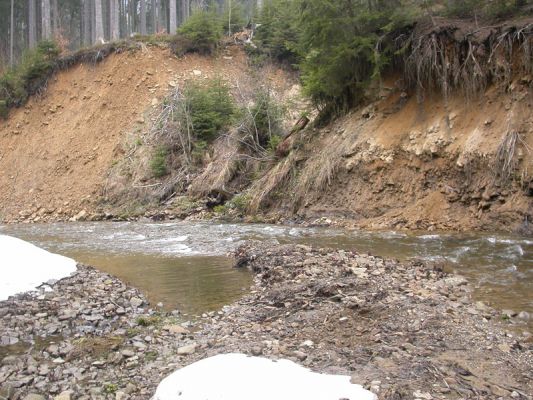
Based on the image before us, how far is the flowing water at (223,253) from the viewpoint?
6.62 m

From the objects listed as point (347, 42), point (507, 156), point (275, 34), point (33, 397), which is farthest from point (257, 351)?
point (275, 34)

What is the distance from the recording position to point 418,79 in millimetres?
12195

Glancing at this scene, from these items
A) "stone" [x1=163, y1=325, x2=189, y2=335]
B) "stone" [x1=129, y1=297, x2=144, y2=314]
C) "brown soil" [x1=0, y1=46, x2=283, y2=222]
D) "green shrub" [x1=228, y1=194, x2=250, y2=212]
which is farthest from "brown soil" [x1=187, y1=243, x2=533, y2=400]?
"brown soil" [x1=0, y1=46, x2=283, y2=222]

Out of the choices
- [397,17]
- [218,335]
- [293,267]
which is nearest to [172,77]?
[397,17]

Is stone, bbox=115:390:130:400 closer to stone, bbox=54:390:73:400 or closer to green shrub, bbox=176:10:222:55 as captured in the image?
stone, bbox=54:390:73:400

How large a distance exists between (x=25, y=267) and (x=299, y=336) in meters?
4.24

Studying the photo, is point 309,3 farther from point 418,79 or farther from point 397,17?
point 418,79

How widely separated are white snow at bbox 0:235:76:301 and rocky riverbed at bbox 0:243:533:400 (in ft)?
0.94

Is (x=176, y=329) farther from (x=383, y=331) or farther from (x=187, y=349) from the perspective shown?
(x=383, y=331)

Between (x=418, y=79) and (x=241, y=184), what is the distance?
6.41 meters

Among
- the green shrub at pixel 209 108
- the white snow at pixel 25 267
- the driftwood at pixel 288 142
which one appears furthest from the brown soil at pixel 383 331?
the green shrub at pixel 209 108

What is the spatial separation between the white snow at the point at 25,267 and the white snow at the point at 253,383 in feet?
11.5

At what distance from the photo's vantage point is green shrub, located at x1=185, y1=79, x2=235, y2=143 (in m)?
18.8

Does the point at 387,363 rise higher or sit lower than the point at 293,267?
higher
